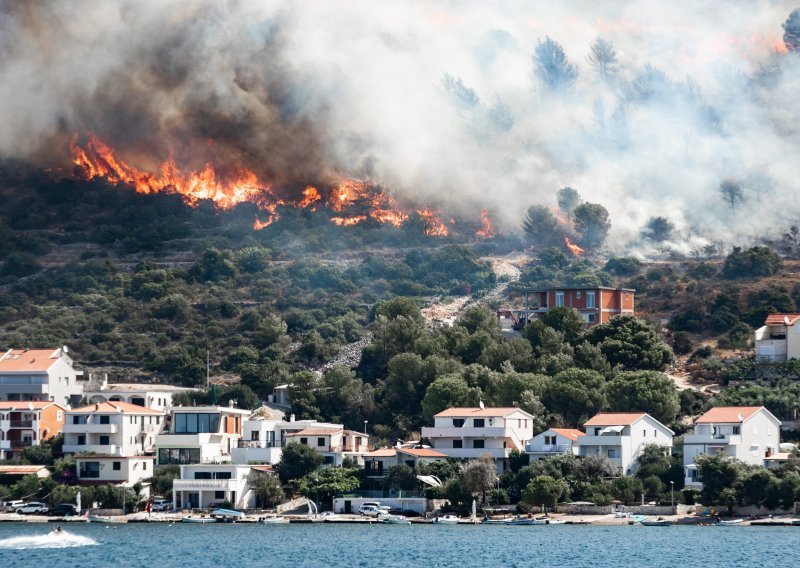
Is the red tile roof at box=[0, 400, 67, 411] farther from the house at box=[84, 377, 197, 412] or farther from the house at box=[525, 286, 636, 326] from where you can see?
the house at box=[525, 286, 636, 326]

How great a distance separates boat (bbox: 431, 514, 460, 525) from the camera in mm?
97875

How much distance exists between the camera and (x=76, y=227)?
179750mm

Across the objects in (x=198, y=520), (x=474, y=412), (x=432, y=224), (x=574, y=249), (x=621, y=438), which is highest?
(x=432, y=224)

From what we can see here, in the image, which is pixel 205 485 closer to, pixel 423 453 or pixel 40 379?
pixel 423 453

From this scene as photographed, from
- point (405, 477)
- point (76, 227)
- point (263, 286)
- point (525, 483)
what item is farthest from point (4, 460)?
point (76, 227)

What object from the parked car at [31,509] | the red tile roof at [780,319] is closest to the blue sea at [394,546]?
the parked car at [31,509]

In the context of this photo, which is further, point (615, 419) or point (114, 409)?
point (114, 409)

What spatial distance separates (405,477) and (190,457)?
14.7 metres

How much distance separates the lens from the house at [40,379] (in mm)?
122312

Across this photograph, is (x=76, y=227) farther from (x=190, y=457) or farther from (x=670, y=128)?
(x=190, y=457)

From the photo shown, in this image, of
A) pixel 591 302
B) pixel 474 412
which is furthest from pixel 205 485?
pixel 591 302

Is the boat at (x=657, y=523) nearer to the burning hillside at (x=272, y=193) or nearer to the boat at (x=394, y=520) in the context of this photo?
the boat at (x=394, y=520)

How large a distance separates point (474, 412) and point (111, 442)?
2201cm

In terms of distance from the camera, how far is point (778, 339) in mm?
124688
